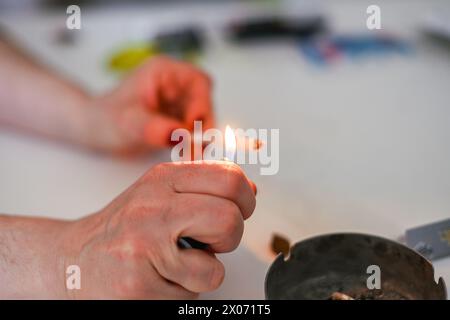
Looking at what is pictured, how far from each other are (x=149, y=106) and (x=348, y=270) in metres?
0.35

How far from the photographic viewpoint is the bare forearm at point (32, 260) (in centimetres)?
51

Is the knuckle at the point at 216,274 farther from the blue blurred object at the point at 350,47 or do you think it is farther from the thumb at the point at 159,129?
the blue blurred object at the point at 350,47

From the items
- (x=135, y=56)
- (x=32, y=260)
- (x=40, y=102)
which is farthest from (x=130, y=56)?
(x=32, y=260)

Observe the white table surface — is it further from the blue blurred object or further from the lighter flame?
the lighter flame

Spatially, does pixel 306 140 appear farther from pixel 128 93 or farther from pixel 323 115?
pixel 128 93

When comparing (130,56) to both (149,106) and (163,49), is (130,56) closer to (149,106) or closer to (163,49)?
(163,49)

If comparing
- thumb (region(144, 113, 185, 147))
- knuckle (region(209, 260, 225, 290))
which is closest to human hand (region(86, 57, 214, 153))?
thumb (region(144, 113, 185, 147))

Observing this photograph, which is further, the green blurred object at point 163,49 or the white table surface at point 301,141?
the green blurred object at point 163,49

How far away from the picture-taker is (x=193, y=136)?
2.21ft

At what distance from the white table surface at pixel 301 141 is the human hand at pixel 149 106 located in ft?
0.10

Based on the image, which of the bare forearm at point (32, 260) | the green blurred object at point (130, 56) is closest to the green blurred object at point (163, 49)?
the green blurred object at point (130, 56)

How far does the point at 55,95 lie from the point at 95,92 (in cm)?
8

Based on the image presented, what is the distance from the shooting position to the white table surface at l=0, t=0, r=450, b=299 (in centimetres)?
62

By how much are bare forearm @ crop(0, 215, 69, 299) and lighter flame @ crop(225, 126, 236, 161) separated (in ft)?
0.54
